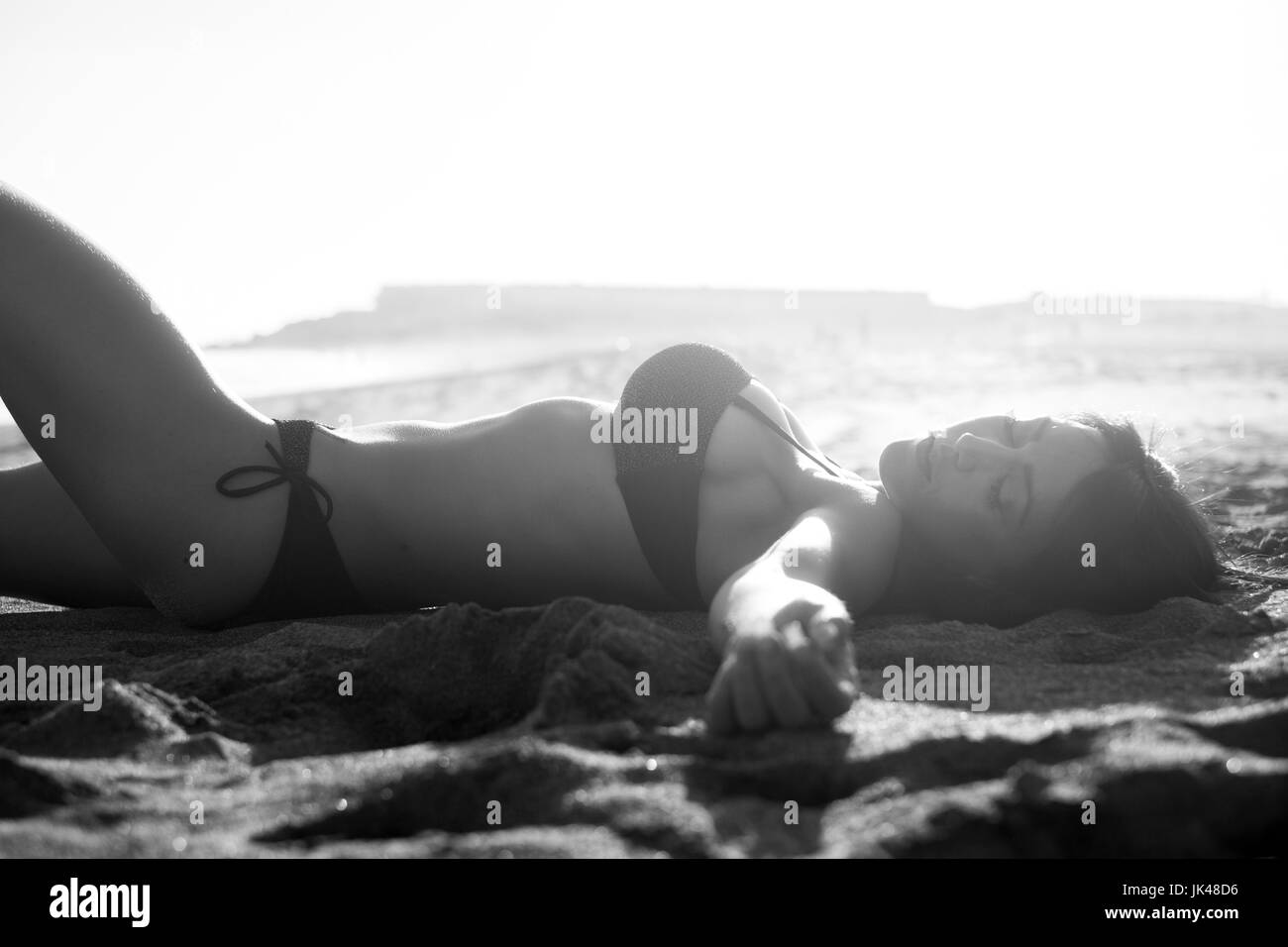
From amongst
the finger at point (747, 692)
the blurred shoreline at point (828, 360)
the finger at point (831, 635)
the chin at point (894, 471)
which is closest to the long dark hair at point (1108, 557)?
the chin at point (894, 471)

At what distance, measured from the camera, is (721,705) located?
5.10 feet

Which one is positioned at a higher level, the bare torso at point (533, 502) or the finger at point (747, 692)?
the bare torso at point (533, 502)

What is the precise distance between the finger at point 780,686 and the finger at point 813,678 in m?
0.01

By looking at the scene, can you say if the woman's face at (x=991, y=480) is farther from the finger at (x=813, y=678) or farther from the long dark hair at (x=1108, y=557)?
the finger at (x=813, y=678)

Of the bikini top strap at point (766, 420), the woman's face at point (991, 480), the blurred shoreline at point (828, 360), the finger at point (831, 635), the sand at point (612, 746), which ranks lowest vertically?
the sand at point (612, 746)

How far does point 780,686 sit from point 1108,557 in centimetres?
131

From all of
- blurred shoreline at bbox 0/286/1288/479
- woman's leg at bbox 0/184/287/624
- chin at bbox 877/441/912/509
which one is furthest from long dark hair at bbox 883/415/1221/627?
woman's leg at bbox 0/184/287/624

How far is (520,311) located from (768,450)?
49.2 ft

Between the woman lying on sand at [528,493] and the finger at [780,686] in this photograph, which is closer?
the finger at [780,686]

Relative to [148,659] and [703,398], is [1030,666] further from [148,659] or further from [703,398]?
[148,659]

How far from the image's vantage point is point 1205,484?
4695mm

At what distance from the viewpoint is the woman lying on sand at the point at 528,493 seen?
2326 mm
